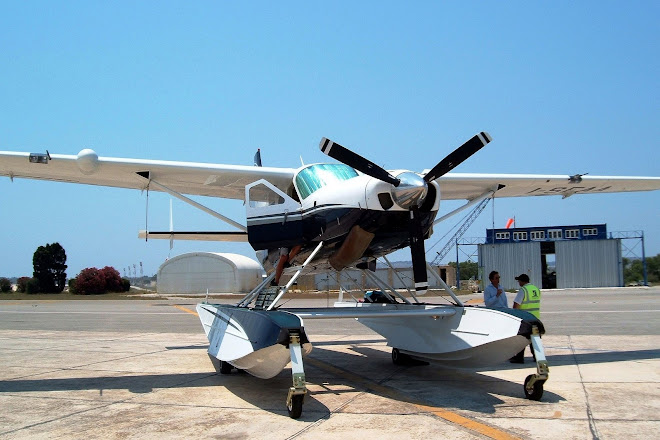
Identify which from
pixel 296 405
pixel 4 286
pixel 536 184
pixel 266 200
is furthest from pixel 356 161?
pixel 4 286

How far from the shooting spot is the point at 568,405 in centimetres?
623

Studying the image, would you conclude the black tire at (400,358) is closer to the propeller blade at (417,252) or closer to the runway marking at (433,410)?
the runway marking at (433,410)

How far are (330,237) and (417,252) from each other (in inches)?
51.0

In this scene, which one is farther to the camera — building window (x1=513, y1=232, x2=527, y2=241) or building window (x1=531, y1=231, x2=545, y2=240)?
building window (x1=513, y1=232, x2=527, y2=241)

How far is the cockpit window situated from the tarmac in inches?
116

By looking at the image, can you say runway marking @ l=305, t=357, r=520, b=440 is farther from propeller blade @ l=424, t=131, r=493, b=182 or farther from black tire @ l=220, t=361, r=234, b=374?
propeller blade @ l=424, t=131, r=493, b=182

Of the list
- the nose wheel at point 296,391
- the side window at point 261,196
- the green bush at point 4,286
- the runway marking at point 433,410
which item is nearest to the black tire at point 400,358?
the runway marking at point 433,410

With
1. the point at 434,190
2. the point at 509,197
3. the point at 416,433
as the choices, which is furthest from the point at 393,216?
the point at 509,197

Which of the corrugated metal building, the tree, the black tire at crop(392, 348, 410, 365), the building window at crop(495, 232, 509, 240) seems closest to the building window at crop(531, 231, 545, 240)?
the corrugated metal building

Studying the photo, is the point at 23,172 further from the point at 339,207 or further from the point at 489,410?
the point at 489,410

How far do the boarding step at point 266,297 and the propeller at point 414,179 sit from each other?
236 cm

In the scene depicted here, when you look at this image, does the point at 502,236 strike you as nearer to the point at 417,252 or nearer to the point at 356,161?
the point at 417,252

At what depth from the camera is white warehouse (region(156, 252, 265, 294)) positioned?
51219 mm

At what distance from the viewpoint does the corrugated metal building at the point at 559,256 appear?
52.2m
